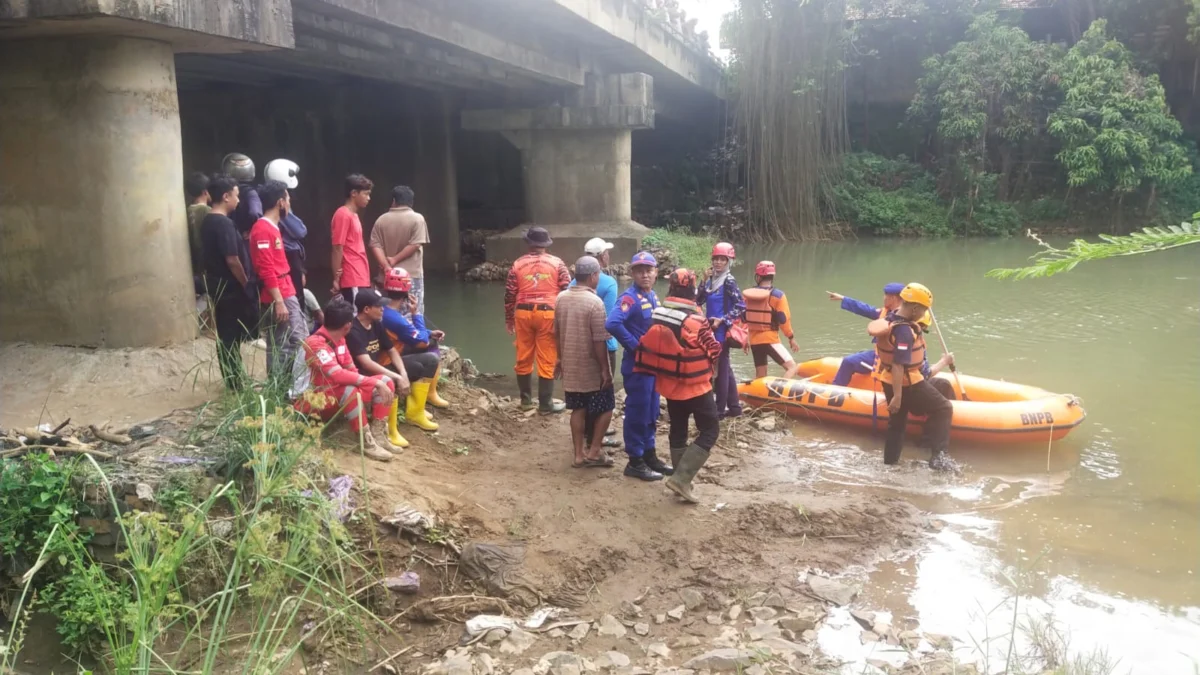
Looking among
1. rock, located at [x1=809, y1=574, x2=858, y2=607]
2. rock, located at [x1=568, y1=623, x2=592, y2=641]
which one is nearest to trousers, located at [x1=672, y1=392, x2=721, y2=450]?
rock, located at [x1=809, y1=574, x2=858, y2=607]

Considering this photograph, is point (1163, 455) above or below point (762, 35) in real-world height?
below

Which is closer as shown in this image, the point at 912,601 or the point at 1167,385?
the point at 912,601

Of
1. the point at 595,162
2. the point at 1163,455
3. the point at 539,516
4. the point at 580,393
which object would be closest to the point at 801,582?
the point at 539,516

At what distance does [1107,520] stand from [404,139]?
16.0 metres

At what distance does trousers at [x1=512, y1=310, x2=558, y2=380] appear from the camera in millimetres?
6840

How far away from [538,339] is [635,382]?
1592 millimetres

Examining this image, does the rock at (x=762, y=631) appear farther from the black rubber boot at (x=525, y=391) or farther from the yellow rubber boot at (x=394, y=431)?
the black rubber boot at (x=525, y=391)

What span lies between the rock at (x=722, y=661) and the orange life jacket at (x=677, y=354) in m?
1.66

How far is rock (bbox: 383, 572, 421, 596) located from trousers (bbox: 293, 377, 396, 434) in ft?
2.94

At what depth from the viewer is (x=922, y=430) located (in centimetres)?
698

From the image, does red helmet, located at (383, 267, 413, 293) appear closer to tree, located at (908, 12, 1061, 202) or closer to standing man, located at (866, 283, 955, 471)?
standing man, located at (866, 283, 955, 471)

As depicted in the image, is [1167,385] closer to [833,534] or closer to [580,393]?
[833,534]

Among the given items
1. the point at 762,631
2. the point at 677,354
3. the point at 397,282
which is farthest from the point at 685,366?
the point at 397,282

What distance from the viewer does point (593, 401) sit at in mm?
5734
